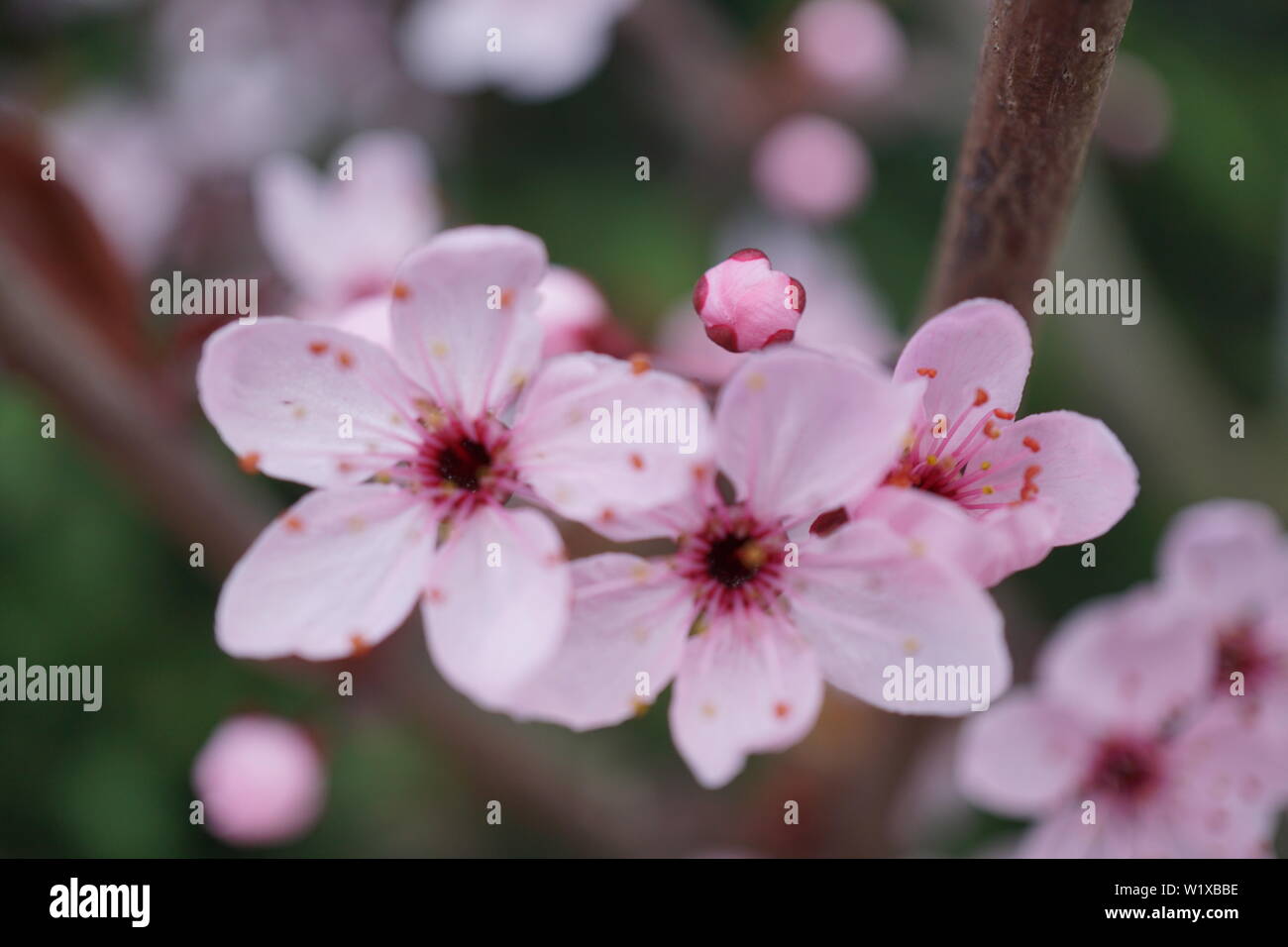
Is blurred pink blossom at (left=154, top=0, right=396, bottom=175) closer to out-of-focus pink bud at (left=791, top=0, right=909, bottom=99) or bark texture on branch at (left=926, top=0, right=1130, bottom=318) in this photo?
out-of-focus pink bud at (left=791, top=0, right=909, bottom=99)

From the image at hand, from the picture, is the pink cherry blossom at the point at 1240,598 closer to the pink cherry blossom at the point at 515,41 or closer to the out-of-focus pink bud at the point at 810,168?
the out-of-focus pink bud at the point at 810,168

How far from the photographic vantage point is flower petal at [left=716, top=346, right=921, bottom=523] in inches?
24.4

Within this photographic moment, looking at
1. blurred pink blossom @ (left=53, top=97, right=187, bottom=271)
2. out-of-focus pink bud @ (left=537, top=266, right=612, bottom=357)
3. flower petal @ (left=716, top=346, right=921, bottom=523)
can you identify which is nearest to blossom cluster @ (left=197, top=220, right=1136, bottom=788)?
flower petal @ (left=716, top=346, right=921, bottom=523)

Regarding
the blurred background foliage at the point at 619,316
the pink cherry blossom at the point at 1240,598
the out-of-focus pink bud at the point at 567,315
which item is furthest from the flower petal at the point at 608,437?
the blurred background foliage at the point at 619,316

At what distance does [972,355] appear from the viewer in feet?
2.27

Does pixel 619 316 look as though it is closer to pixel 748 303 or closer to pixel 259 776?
pixel 259 776

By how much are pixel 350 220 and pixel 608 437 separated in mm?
706

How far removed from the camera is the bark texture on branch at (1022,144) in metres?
0.61

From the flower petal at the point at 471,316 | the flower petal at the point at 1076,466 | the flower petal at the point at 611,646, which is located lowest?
the flower petal at the point at 611,646

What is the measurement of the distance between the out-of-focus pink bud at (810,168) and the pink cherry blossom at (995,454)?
1186 mm

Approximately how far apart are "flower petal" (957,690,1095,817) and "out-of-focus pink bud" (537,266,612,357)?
474mm
